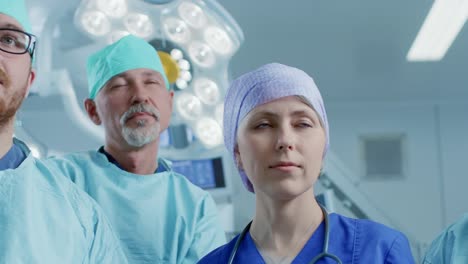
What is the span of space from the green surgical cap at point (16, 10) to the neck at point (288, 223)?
25.2 inches

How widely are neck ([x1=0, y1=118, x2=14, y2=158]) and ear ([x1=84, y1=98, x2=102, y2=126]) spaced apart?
56 cm

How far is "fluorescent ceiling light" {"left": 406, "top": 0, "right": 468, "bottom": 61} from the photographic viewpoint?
2.54 meters

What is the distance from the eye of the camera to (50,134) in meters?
2.05

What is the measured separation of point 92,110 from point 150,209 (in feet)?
1.34

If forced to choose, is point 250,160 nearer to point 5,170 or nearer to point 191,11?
point 5,170

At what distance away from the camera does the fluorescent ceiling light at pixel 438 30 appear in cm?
254

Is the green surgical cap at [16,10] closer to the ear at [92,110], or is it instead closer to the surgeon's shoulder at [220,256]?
the ear at [92,110]

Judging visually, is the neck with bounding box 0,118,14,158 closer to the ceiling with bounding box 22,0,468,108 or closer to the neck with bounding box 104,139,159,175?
the neck with bounding box 104,139,159,175

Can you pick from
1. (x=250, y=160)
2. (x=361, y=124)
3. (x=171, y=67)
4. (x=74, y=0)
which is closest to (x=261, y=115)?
(x=250, y=160)

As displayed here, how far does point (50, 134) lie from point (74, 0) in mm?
512

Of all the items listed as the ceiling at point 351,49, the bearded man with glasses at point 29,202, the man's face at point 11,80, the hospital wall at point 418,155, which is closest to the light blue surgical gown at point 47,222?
the bearded man with glasses at point 29,202

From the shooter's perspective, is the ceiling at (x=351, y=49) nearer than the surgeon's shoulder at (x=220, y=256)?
No

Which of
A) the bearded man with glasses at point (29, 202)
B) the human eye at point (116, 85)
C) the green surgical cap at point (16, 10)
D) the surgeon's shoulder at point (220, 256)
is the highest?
the green surgical cap at point (16, 10)

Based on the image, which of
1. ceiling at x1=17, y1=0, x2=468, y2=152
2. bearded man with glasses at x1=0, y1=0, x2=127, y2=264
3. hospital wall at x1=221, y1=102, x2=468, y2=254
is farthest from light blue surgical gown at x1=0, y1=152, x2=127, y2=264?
hospital wall at x1=221, y1=102, x2=468, y2=254
